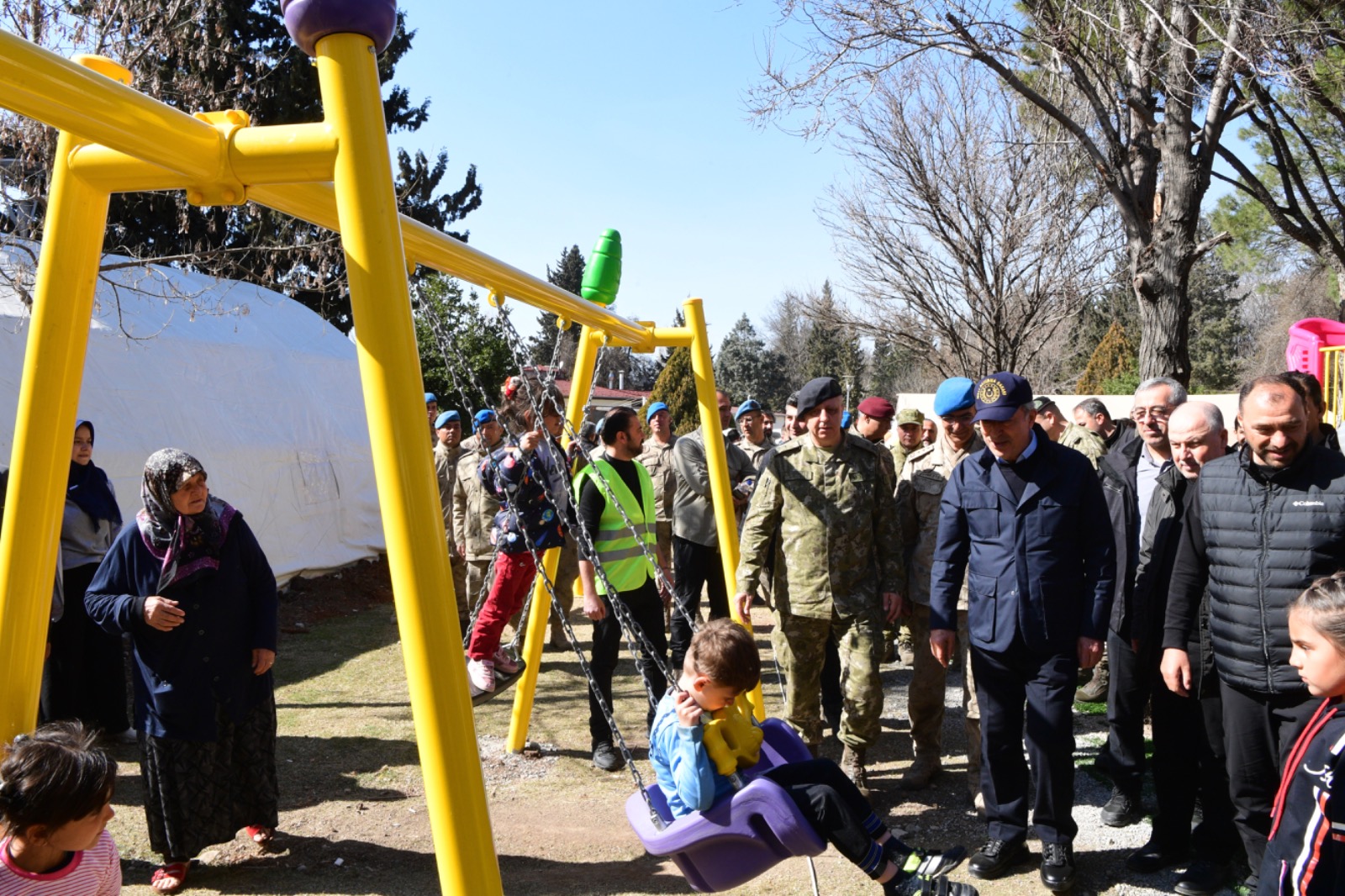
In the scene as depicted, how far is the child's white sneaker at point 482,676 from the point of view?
5070 mm

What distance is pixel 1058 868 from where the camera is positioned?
3934 mm

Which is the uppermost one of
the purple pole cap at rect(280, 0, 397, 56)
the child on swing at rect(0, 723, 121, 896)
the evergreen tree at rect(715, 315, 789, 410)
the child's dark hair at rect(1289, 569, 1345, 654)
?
the evergreen tree at rect(715, 315, 789, 410)

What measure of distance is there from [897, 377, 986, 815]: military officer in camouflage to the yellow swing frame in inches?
127

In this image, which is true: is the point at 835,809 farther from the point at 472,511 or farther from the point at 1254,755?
the point at 472,511

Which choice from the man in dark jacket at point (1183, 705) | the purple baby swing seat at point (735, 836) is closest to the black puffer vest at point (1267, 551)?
the man in dark jacket at point (1183, 705)

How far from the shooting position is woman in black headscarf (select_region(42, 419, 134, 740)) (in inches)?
231

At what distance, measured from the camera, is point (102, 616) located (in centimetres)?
400

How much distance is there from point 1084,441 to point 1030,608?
286cm

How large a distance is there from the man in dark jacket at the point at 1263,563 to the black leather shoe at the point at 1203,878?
0.94 ft

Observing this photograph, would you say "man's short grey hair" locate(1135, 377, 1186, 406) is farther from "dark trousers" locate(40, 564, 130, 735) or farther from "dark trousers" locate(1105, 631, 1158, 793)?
"dark trousers" locate(40, 564, 130, 735)

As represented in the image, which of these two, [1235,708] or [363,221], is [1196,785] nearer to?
[1235,708]

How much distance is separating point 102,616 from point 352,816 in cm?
170

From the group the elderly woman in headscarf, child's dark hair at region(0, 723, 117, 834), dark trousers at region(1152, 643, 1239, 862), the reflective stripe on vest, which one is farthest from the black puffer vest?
the elderly woman in headscarf

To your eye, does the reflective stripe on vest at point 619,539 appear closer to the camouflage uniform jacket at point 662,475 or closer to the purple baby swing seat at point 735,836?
the purple baby swing seat at point 735,836
